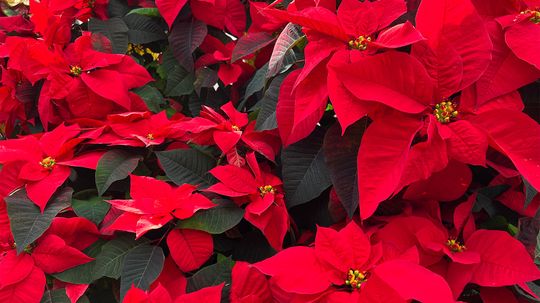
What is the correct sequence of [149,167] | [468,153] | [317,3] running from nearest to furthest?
[468,153] < [317,3] < [149,167]

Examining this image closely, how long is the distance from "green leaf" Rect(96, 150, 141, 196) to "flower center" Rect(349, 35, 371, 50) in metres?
0.29

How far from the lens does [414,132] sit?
0.52 metres

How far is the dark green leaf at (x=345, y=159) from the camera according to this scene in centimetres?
60

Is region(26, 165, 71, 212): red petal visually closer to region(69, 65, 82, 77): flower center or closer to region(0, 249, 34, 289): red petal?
region(0, 249, 34, 289): red petal

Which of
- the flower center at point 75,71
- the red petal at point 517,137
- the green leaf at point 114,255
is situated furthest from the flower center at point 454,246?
the flower center at point 75,71

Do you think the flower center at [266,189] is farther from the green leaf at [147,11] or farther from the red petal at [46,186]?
the green leaf at [147,11]

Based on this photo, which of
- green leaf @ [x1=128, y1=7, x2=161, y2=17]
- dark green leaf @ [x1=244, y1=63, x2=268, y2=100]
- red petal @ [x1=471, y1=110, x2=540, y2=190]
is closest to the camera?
red petal @ [x1=471, y1=110, x2=540, y2=190]

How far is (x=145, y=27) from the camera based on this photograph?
0.96 meters

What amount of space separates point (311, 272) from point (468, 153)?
0.58ft

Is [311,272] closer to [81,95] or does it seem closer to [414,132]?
[414,132]

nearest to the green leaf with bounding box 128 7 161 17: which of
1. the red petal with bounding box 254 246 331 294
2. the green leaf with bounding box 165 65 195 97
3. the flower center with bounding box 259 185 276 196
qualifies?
the green leaf with bounding box 165 65 195 97

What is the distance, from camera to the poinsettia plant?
1.71 ft

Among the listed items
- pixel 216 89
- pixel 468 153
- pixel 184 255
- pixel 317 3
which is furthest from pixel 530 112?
pixel 216 89

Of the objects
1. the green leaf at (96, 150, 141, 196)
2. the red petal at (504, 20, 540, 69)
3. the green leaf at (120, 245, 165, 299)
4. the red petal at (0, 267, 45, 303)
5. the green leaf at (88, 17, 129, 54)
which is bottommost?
the red petal at (0, 267, 45, 303)
